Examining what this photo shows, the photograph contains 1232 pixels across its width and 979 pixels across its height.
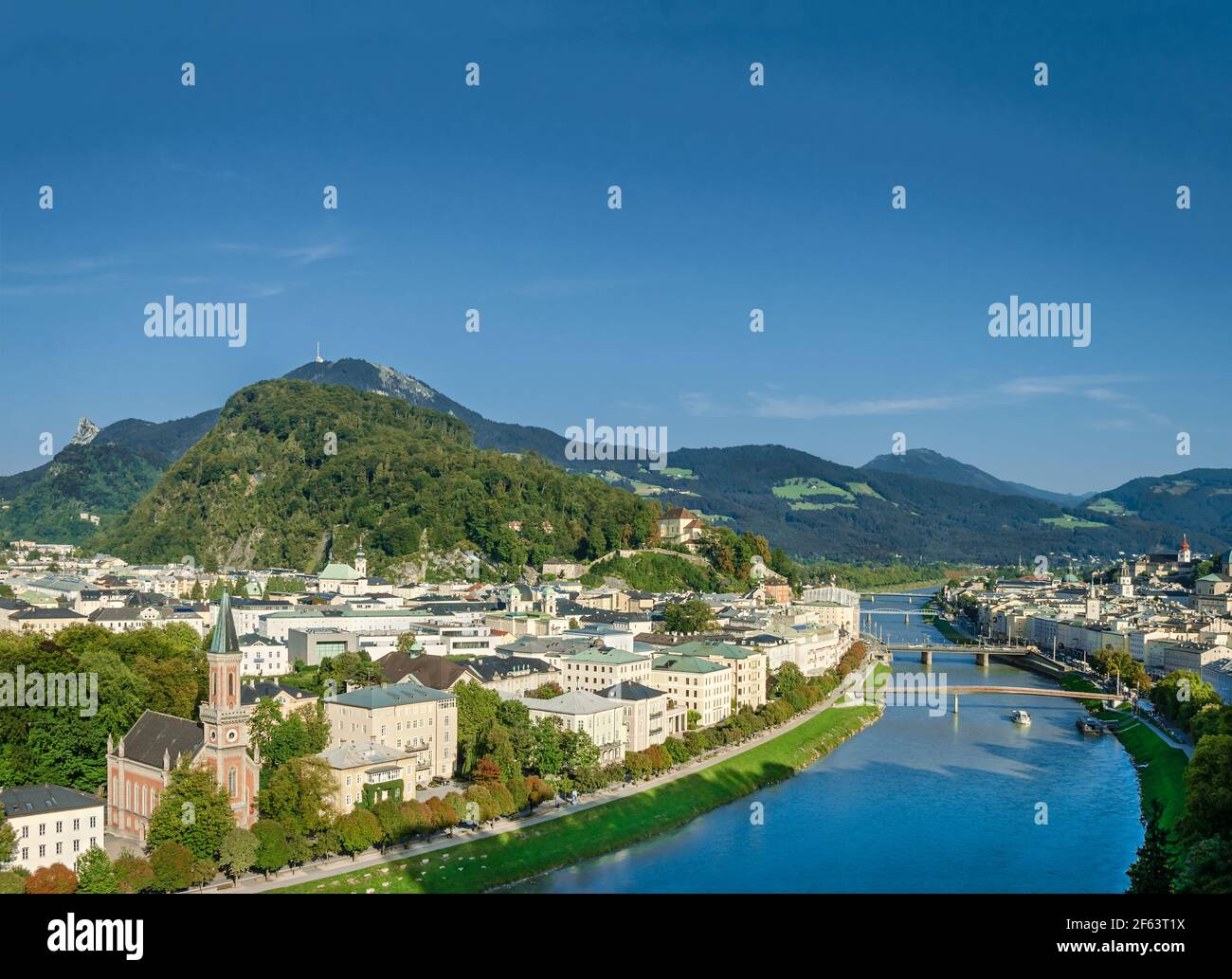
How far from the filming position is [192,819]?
1517 centimetres

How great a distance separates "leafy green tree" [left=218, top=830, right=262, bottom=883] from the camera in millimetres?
15008

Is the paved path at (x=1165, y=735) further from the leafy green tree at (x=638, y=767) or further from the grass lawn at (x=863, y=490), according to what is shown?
the grass lawn at (x=863, y=490)

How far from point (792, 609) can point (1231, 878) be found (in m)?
34.3

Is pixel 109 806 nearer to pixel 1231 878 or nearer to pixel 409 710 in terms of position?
pixel 409 710

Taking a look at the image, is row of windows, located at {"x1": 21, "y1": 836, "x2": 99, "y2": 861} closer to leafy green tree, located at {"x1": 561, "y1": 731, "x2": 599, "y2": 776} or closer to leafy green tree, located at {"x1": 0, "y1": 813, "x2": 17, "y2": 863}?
leafy green tree, located at {"x1": 0, "y1": 813, "x2": 17, "y2": 863}

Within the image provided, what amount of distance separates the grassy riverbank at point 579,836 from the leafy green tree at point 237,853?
0.62m

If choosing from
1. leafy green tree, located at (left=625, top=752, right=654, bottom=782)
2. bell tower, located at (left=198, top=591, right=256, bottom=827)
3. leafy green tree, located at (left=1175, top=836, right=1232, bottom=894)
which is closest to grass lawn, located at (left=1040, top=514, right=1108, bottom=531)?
leafy green tree, located at (left=625, top=752, right=654, bottom=782)

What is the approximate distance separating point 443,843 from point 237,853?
10.2ft

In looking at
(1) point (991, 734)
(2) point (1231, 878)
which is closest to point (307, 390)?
(1) point (991, 734)

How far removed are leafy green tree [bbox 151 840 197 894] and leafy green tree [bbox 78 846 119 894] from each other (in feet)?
1.65

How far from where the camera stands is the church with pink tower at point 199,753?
16.2 metres

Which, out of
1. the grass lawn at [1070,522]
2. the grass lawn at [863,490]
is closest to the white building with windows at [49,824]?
the grass lawn at [863,490]

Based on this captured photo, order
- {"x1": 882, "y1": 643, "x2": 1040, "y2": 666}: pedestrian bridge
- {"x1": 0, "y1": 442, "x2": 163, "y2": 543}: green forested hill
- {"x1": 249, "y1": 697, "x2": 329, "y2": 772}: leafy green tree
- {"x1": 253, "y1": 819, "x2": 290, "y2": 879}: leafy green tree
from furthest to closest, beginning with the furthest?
{"x1": 0, "y1": 442, "x2": 163, "y2": 543}: green forested hill
{"x1": 882, "y1": 643, "x2": 1040, "y2": 666}: pedestrian bridge
{"x1": 249, "y1": 697, "x2": 329, "y2": 772}: leafy green tree
{"x1": 253, "y1": 819, "x2": 290, "y2": 879}: leafy green tree

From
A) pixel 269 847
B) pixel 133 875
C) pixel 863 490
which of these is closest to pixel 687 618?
pixel 269 847
